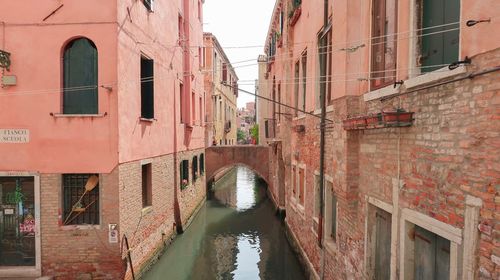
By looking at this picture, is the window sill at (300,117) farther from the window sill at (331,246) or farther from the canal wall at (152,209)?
the canal wall at (152,209)

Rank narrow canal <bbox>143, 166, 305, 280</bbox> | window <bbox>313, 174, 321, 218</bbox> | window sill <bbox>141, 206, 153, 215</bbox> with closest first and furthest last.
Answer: window <bbox>313, 174, 321, 218</bbox>
window sill <bbox>141, 206, 153, 215</bbox>
narrow canal <bbox>143, 166, 305, 280</bbox>

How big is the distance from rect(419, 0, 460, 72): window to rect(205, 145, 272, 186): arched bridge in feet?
56.3

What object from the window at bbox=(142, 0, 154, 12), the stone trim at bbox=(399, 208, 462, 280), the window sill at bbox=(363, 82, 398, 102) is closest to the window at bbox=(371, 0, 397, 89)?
the window sill at bbox=(363, 82, 398, 102)

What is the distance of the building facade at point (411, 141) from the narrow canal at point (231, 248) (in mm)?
3127

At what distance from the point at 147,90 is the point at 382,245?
26.1 feet

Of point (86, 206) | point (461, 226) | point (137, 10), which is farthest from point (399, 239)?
point (137, 10)

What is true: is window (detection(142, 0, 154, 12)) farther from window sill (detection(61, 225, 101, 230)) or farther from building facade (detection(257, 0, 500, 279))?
window sill (detection(61, 225, 101, 230))

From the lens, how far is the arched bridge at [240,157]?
21.3 meters

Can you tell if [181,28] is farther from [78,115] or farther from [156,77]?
[78,115]

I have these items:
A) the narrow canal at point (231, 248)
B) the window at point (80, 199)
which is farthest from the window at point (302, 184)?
the window at point (80, 199)

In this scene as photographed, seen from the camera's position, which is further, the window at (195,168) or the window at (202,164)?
the window at (202,164)

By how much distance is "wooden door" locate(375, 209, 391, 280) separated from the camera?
16.7 feet

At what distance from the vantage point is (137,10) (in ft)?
30.1

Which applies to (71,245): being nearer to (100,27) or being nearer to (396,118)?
(100,27)
